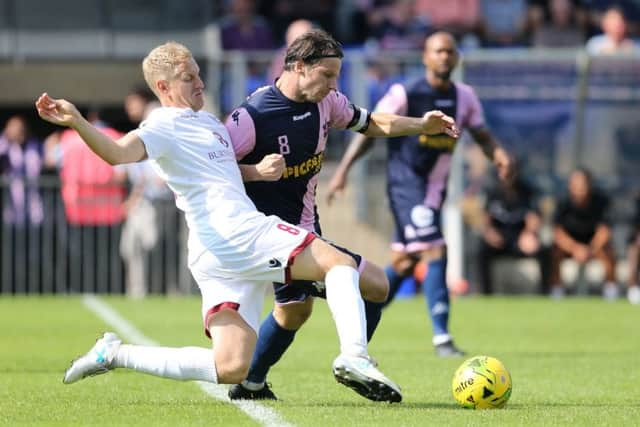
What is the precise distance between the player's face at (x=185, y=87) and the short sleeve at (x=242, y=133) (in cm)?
32

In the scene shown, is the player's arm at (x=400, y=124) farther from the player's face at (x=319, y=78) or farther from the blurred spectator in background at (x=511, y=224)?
the blurred spectator in background at (x=511, y=224)

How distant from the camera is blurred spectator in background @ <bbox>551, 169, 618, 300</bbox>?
18703 mm

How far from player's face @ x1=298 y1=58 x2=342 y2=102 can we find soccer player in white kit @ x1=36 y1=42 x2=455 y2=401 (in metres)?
0.53

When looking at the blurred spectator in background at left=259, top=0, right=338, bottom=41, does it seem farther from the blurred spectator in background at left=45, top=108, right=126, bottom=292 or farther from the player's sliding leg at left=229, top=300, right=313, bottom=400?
the player's sliding leg at left=229, top=300, right=313, bottom=400

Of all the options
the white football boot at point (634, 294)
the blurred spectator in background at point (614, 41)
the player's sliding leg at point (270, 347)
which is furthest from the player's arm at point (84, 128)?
the blurred spectator in background at point (614, 41)

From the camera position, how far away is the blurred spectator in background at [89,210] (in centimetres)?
1873

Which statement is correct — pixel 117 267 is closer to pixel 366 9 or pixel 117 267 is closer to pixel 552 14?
pixel 366 9

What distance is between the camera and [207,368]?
7.41m

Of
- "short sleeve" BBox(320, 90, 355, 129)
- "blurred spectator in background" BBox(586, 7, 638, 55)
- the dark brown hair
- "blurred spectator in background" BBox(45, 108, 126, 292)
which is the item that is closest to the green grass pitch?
"blurred spectator in background" BBox(45, 108, 126, 292)

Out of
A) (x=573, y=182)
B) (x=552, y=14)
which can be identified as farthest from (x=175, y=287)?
(x=552, y=14)

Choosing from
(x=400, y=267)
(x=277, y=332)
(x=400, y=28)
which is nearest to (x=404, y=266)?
(x=400, y=267)

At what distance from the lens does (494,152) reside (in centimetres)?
1166

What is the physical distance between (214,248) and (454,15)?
14455 millimetres

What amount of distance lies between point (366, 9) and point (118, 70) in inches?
144
